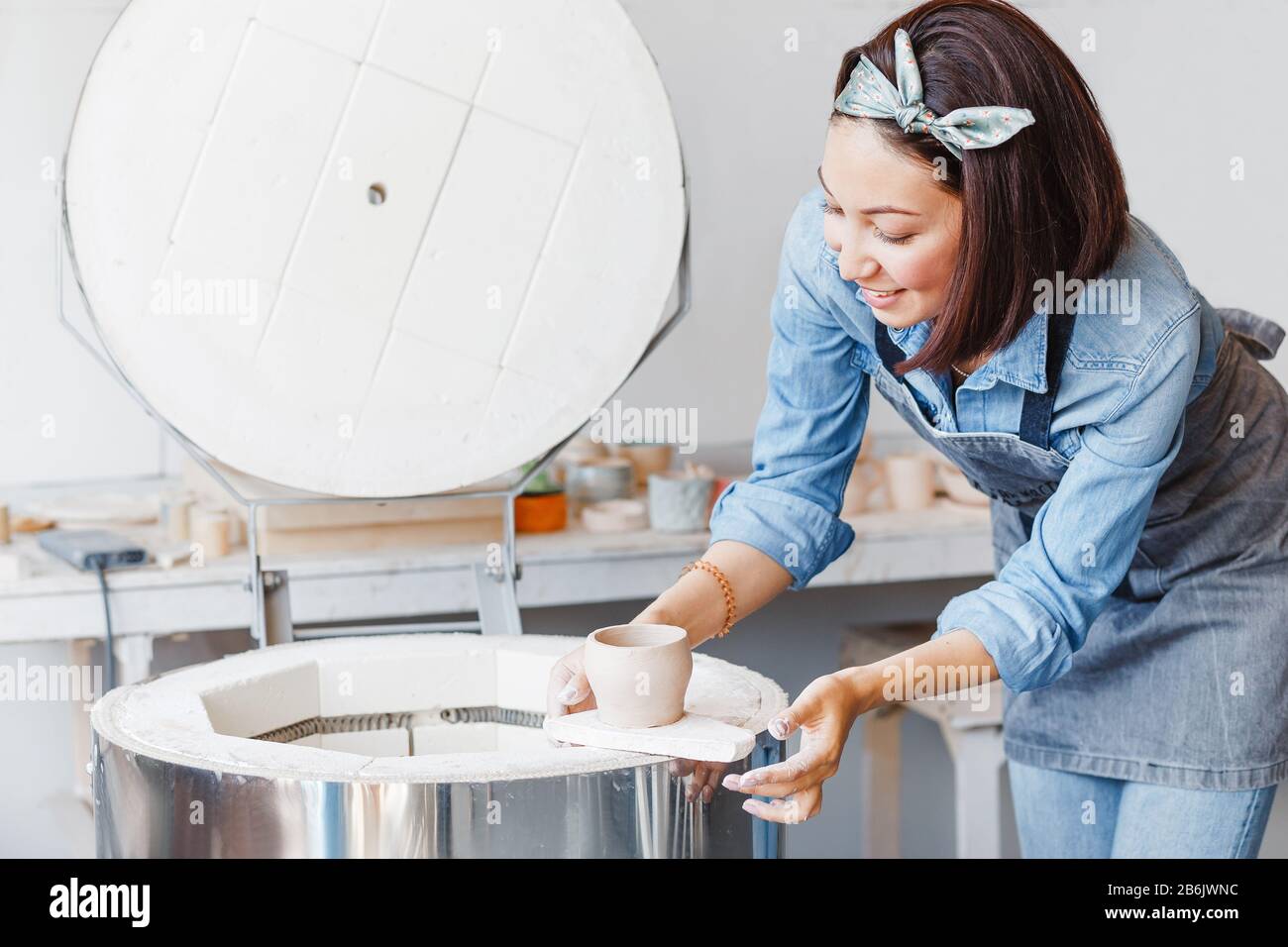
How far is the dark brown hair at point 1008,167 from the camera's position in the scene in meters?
1.05

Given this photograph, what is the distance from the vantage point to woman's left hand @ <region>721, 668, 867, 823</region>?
102 centimetres

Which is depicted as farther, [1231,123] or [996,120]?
[1231,123]

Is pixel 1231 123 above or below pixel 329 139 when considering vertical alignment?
above

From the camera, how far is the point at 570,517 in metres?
2.37

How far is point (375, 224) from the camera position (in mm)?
1341

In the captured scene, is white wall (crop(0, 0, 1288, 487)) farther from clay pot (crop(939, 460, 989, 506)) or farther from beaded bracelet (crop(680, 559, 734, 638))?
beaded bracelet (crop(680, 559, 734, 638))

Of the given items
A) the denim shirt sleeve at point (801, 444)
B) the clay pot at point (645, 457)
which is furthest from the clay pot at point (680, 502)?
the denim shirt sleeve at point (801, 444)

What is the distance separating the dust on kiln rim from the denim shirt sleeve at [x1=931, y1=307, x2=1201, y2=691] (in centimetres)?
20

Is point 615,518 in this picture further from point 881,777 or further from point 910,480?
point 881,777
